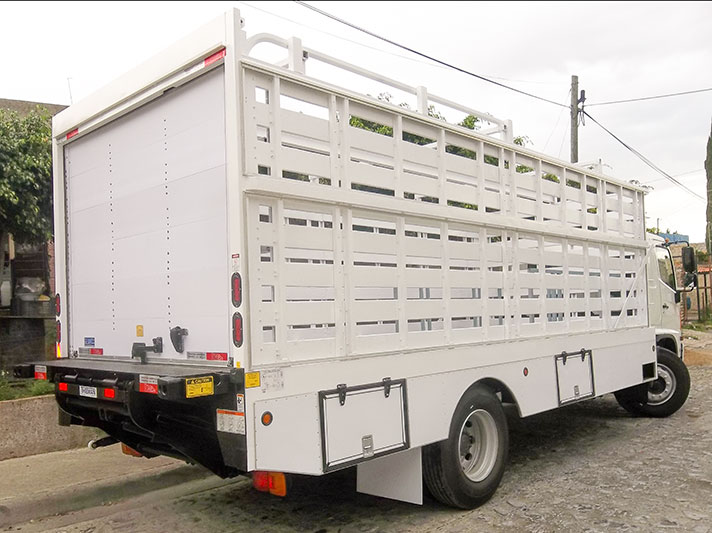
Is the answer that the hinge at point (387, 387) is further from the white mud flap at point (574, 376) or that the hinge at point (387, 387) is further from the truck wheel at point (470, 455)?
the white mud flap at point (574, 376)

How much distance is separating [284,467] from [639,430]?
5357mm

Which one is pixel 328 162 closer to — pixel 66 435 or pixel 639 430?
pixel 66 435

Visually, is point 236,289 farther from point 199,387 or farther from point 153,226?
point 153,226

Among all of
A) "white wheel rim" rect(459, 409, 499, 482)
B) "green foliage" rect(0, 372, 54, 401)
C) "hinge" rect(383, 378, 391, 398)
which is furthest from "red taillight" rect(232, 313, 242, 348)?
"green foliage" rect(0, 372, 54, 401)

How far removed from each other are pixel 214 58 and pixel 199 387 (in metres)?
1.90

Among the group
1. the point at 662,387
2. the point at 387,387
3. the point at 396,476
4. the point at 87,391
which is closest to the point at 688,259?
the point at 662,387

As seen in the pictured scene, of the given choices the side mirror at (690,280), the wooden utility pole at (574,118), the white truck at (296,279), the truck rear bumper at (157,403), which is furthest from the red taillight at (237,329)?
the wooden utility pole at (574,118)

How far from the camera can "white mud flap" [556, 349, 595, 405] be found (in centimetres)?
587

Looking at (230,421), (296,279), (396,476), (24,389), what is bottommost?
(396,476)

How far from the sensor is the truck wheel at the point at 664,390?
7.86 m

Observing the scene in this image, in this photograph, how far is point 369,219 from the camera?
430cm

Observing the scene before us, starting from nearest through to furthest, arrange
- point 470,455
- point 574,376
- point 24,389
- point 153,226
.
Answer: point 153,226 → point 470,455 → point 574,376 → point 24,389

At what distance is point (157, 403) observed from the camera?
4035 mm

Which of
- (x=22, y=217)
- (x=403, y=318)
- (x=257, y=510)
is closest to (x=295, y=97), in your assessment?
Result: (x=403, y=318)
